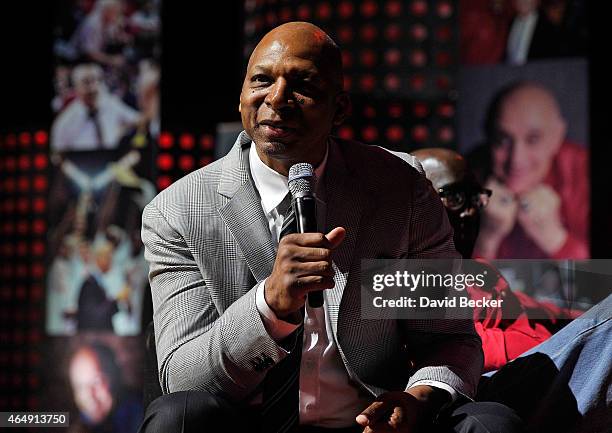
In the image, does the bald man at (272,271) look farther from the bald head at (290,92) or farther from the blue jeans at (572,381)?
the blue jeans at (572,381)

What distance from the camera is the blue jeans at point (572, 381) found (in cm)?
165

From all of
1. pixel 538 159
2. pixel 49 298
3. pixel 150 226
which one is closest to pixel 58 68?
pixel 49 298

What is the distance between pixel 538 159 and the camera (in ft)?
12.8

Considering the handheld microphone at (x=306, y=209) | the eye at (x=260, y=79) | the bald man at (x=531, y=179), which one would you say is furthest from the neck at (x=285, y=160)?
the bald man at (x=531, y=179)

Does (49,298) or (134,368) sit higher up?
(49,298)

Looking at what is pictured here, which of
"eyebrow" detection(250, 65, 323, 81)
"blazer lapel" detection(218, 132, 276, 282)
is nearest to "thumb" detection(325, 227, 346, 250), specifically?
"blazer lapel" detection(218, 132, 276, 282)

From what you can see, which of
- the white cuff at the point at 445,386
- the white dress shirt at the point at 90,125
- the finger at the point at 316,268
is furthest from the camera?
the white dress shirt at the point at 90,125

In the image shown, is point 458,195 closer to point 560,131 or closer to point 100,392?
point 560,131

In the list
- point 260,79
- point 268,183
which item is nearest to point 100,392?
point 268,183

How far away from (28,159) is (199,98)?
0.97 m

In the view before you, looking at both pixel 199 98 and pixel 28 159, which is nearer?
pixel 199 98

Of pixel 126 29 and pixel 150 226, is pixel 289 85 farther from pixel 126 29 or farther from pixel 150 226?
pixel 126 29

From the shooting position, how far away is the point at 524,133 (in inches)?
155

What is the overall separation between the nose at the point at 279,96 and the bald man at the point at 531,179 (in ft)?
7.88
